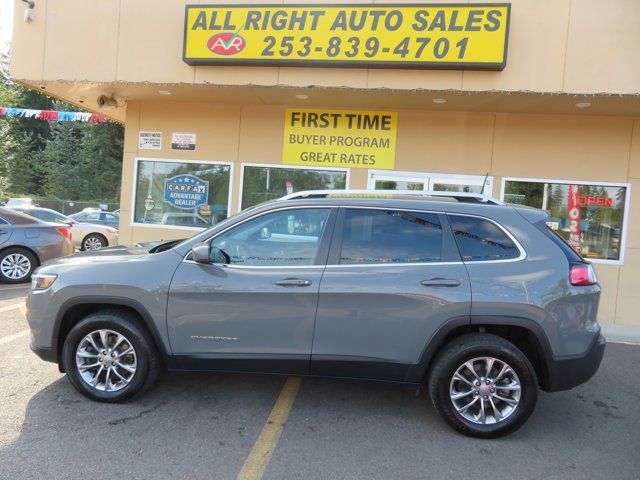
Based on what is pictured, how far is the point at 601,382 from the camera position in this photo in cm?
495

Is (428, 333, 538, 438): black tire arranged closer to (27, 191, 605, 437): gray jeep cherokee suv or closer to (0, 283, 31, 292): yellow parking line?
(27, 191, 605, 437): gray jeep cherokee suv

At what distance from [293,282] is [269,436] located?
1.13 m

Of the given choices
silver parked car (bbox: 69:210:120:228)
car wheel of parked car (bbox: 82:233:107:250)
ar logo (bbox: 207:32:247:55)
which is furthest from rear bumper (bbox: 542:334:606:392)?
→ silver parked car (bbox: 69:210:120:228)

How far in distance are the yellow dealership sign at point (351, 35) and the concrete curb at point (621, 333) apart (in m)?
4.11

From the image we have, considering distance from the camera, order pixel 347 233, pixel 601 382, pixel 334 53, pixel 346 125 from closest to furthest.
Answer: pixel 347 233
pixel 601 382
pixel 334 53
pixel 346 125

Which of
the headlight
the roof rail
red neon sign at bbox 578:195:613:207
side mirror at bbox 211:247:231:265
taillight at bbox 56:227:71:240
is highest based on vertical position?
red neon sign at bbox 578:195:613:207

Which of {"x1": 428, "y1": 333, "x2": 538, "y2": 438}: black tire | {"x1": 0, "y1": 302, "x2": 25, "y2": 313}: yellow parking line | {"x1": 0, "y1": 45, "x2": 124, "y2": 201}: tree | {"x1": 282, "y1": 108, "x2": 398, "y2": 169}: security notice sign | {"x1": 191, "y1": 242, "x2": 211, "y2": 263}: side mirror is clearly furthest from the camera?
{"x1": 0, "y1": 45, "x2": 124, "y2": 201}: tree

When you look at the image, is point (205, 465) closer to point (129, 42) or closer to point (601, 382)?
point (601, 382)

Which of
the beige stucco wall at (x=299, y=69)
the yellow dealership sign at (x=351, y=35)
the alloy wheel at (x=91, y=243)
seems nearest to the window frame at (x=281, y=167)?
the beige stucco wall at (x=299, y=69)

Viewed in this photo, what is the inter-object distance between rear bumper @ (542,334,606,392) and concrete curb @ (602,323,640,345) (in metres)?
3.72

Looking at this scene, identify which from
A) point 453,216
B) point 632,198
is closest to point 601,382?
point 453,216

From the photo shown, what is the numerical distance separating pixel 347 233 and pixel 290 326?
2.75 feet

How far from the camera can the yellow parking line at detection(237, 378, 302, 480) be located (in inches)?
121

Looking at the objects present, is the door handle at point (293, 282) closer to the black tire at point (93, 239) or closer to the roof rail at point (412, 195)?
the roof rail at point (412, 195)
